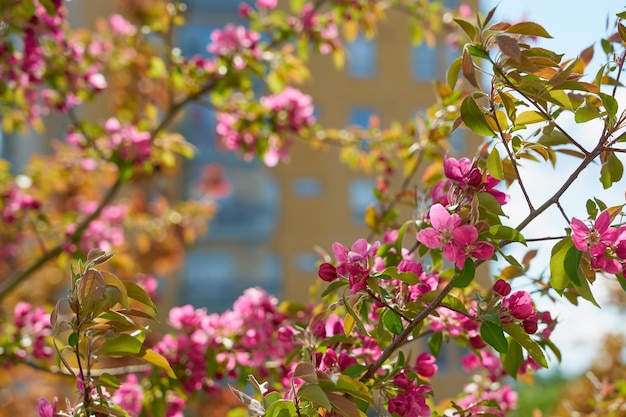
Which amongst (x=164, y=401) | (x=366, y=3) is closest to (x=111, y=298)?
(x=164, y=401)

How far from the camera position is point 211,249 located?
13.4 metres

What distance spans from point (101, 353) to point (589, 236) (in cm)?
64

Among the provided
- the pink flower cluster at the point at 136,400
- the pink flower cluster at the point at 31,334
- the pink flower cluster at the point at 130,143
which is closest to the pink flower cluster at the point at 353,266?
the pink flower cluster at the point at 136,400

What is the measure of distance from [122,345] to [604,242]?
63 cm

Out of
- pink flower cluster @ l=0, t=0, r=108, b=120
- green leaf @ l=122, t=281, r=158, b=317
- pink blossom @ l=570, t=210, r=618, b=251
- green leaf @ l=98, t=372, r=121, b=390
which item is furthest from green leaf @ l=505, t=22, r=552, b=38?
pink flower cluster @ l=0, t=0, r=108, b=120

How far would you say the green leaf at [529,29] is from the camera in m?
0.92

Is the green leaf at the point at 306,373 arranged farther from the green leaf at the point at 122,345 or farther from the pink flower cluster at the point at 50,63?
the pink flower cluster at the point at 50,63

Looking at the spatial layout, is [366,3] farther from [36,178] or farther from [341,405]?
[341,405]

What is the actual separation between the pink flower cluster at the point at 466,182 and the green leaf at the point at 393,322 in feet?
0.55

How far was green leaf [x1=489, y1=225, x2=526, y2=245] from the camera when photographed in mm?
940

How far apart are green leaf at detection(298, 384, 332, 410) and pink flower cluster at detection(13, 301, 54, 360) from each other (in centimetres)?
127

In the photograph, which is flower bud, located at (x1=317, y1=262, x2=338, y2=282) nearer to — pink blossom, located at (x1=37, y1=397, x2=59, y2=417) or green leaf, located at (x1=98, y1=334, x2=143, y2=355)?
green leaf, located at (x1=98, y1=334, x2=143, y2=355)

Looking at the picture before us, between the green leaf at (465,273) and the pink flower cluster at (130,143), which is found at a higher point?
the pink flower cluster at (130,143)

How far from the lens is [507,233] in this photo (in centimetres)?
94
